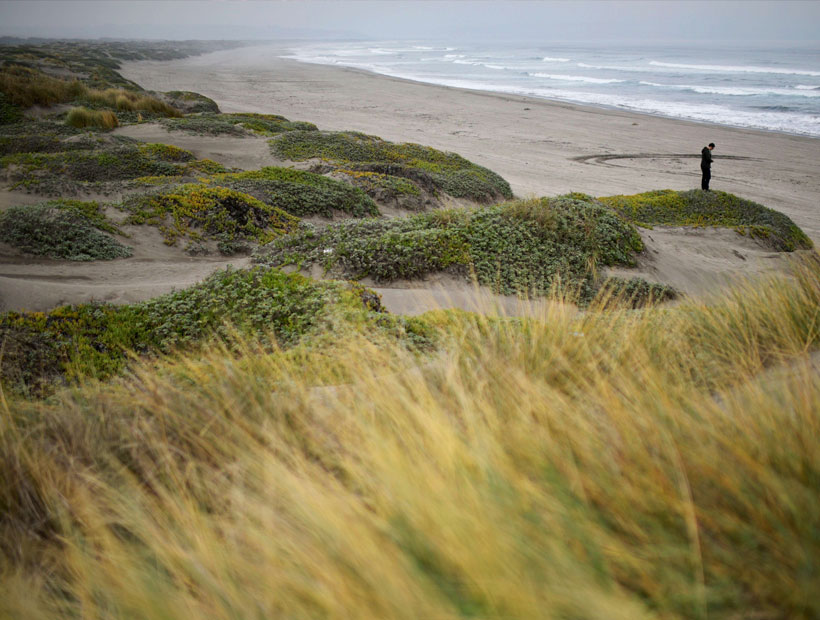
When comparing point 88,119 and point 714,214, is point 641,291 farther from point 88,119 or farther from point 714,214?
point 88,119

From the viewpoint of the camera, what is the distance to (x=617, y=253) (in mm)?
8828

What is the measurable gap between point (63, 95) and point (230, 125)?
8590mm

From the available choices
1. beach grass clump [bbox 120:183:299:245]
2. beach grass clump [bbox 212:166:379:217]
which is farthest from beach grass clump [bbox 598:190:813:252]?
beach grass clump [bbox 120:183:299:245]

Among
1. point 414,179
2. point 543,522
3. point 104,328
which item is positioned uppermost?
point 414,179

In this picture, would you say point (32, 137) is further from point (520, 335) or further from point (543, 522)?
point (543, 522)

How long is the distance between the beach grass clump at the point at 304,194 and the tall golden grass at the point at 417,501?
30.3ft

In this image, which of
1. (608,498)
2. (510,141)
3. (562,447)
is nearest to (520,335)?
(562,447)

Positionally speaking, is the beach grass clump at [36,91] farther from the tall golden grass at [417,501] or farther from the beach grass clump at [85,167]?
the tall golden grass at [417,501]

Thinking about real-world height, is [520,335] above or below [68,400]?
above

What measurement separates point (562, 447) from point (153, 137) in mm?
18740

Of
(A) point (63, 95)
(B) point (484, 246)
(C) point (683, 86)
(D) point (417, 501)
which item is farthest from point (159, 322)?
(C) point (683, 86)

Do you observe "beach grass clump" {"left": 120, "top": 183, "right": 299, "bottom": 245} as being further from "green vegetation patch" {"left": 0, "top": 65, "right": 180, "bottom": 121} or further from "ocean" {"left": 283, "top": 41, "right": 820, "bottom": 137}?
"ocean" {"left": 283, "top": 41, "right": 820, "bottom": 137}

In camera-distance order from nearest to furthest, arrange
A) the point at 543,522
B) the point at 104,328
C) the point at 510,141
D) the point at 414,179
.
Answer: the point at 543,522
the point at 104,328
the point at 414,179
the point at 510,141

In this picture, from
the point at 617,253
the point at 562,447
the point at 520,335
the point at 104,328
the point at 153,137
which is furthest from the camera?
the point at 153,137
